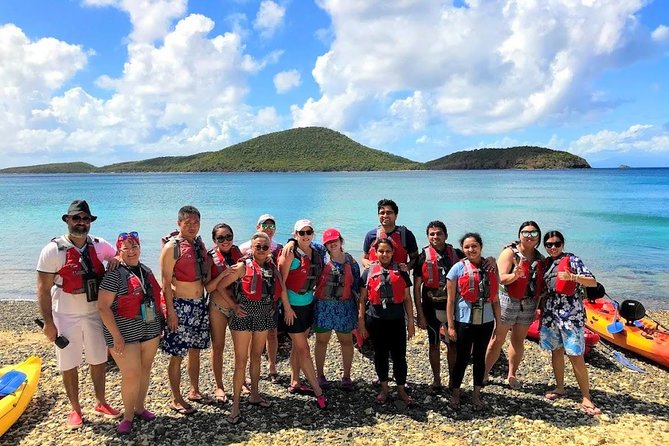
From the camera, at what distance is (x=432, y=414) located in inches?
228

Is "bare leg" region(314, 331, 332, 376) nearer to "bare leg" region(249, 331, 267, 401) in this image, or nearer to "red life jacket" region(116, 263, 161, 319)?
"bare leg" region(249, 331, 267, 401)

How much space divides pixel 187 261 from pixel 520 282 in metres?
4.07

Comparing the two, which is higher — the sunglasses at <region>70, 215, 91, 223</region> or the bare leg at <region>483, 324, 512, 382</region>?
the sunglasses at <region>70, 215, 91, 223</region>

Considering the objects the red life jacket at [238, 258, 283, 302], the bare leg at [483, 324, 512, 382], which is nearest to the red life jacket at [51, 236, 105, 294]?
the red life jacket at [238, 258, 283, 302]

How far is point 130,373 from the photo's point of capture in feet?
16.9

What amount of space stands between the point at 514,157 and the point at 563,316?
619ft

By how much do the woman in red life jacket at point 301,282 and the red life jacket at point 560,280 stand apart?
2.86 meters

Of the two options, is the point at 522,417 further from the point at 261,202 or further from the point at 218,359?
the point at 261,202

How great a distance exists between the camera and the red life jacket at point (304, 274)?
5.67m

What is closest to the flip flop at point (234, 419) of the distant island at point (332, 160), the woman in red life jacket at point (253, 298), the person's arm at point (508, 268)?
the woman in red life jacket at point (253, 298)

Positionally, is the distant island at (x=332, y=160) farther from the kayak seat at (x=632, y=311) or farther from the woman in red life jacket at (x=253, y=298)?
the woman in red life jacket at (x=253, y=298)

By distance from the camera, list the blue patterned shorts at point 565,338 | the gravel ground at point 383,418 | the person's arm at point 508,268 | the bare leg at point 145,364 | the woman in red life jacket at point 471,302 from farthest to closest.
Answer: the person's arm at point 508,268 → the blue patterned shorts at point 565,338 → the woman in red life jacket at point 471,302 → the gravel ground at point 383,418 → the bare leg at point 145,364

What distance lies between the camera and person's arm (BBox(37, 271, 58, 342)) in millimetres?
4910

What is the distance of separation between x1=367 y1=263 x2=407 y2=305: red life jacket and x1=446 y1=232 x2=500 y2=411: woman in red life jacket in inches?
22.7
